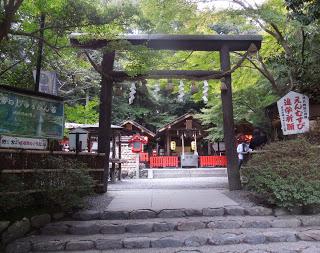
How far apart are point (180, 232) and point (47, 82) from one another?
5517 millimetres

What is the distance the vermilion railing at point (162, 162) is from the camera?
86.8 feet

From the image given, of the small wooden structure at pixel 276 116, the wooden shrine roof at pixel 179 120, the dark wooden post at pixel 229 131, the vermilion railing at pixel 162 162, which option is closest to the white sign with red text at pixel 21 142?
the dark wooden post at pixel 229 131

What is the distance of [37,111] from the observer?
723 cm

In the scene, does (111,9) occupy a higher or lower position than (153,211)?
higher

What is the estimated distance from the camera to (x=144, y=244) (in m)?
5.51

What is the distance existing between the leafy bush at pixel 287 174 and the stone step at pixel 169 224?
0.43 meters

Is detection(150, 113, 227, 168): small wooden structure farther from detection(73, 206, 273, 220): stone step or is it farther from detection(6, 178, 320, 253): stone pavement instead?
detection(73, 206, 273, 220): stone step

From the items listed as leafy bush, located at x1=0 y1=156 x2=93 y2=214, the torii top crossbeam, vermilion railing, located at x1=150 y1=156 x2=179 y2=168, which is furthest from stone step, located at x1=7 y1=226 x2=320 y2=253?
vermilion railing, located at x1=150 y1=156 x2=179 y2=168

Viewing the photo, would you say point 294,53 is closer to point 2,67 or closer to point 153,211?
point 153,211

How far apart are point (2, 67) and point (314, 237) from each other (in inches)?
367

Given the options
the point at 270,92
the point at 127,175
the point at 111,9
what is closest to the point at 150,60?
the point at 111,9

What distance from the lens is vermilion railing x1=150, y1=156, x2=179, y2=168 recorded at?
26.5 meters

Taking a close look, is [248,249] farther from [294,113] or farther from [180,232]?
[294,113]

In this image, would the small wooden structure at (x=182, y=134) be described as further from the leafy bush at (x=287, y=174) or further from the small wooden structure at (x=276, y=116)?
the leafy bush at (x=287, y=174)
